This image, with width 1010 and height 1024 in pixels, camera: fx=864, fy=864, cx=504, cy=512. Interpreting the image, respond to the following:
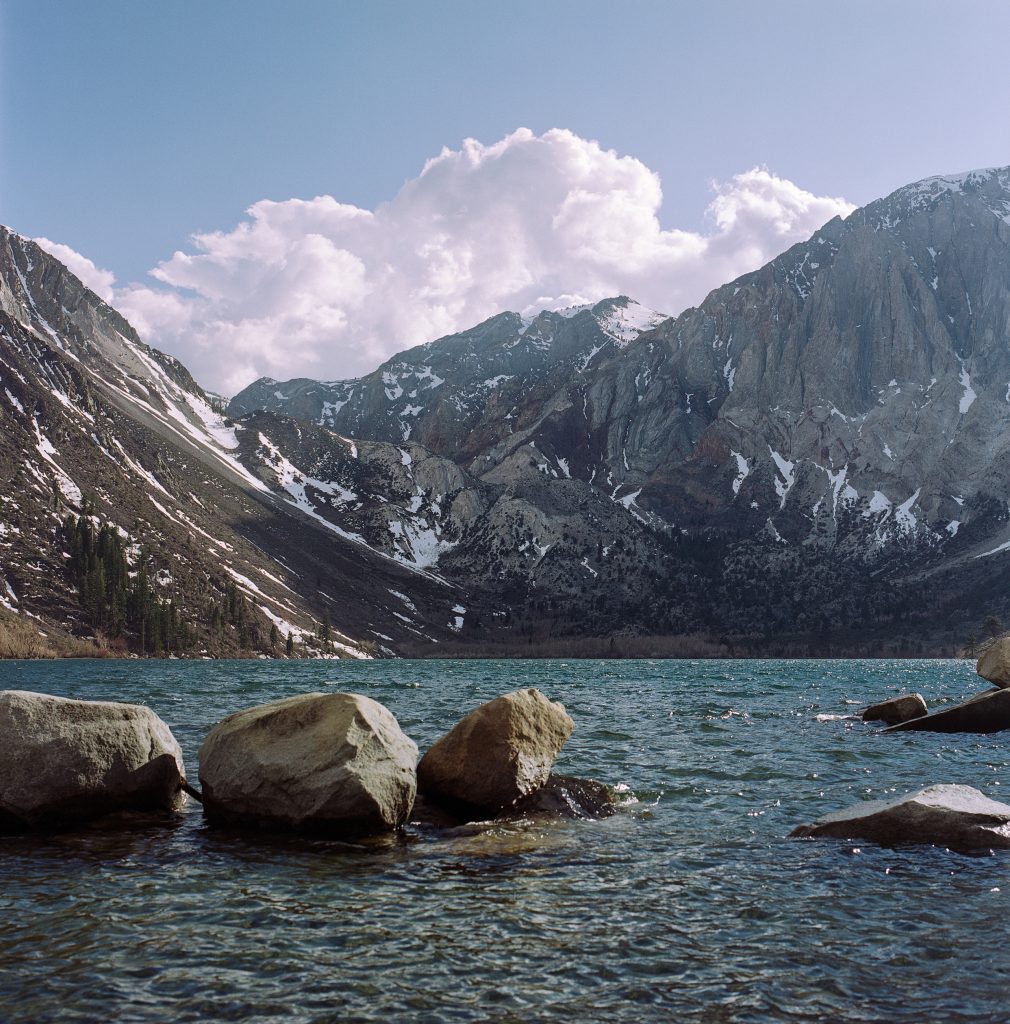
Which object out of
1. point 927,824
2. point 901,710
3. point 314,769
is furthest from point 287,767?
point 901,710

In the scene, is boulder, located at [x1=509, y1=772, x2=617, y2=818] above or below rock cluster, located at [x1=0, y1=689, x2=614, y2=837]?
below

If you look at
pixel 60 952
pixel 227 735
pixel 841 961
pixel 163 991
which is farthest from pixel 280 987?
pixel 227 735

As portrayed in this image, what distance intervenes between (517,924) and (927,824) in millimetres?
12038

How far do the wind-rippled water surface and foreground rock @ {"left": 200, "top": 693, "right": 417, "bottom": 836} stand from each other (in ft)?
3.16

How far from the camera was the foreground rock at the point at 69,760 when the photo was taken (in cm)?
2200

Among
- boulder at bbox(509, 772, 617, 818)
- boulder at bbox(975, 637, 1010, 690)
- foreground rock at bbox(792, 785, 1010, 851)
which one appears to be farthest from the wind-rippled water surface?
boulder at bbox(975, 637, 1010, 690)

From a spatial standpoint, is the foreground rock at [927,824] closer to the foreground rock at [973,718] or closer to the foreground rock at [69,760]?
the foreground rock at [69,760]

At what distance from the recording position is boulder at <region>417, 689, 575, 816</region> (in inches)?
971

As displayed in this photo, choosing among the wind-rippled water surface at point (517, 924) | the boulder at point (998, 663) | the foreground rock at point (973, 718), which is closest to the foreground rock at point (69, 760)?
the wind-rippled water surface at point (517, 924)

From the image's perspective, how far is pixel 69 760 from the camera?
22297mm

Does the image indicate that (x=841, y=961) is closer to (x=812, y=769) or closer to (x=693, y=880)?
(x=693, y=880)

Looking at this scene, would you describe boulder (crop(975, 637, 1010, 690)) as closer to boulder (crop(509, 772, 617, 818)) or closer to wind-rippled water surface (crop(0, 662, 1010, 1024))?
wind-rippled water surface (crop(0, 662, 1010, 1024))

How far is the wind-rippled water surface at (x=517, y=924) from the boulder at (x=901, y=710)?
25930 millimetres

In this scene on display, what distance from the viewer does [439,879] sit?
18141 millimetres
